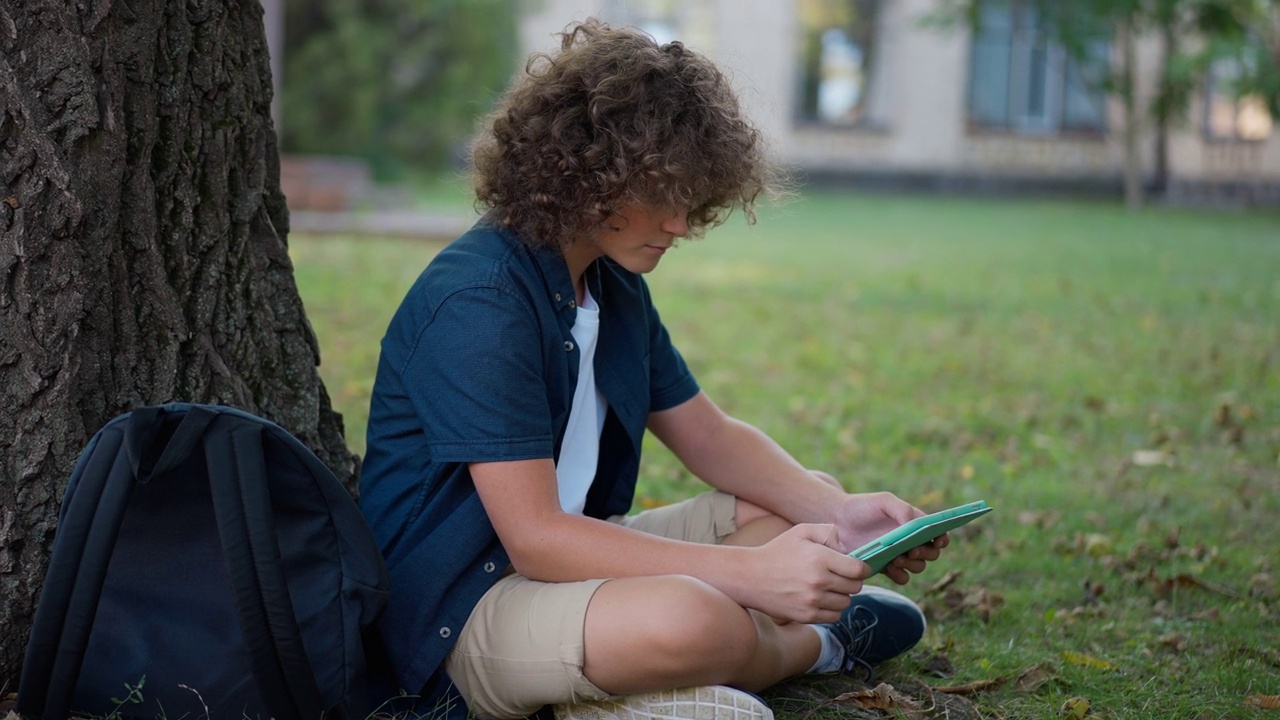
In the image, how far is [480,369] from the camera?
210cm

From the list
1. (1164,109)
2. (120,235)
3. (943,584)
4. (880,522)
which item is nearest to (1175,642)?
(943,584)

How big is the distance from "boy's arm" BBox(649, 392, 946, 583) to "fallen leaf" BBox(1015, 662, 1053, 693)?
44cm

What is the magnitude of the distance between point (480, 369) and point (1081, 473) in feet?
10.1

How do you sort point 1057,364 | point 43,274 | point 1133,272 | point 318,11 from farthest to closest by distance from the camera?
point 318,11, point 1133,272, point 1057,364, point 43,274

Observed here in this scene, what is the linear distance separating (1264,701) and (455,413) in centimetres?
164

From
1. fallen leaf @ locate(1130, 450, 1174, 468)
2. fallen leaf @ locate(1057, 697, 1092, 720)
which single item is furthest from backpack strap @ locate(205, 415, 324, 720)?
fallen leaf @ locate(1130, 450, 1174, 468)

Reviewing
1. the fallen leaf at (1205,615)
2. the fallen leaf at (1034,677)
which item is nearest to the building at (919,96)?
the fallen leaf at (1205,615)

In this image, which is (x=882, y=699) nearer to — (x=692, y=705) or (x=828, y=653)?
(x=828, y=653)

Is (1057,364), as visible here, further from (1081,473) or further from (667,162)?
(667,162)

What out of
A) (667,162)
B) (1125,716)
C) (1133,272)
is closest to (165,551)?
(667,162)

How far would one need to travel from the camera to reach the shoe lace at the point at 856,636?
8.45ft

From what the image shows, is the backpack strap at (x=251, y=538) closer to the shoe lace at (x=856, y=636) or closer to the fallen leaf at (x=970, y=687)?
the shoe lace at (x=856, y=636)

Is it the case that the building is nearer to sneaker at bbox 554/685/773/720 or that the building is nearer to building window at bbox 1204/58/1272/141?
building window at bbox 1204/58/1272/141

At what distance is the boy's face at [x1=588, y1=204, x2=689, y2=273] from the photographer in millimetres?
2271
